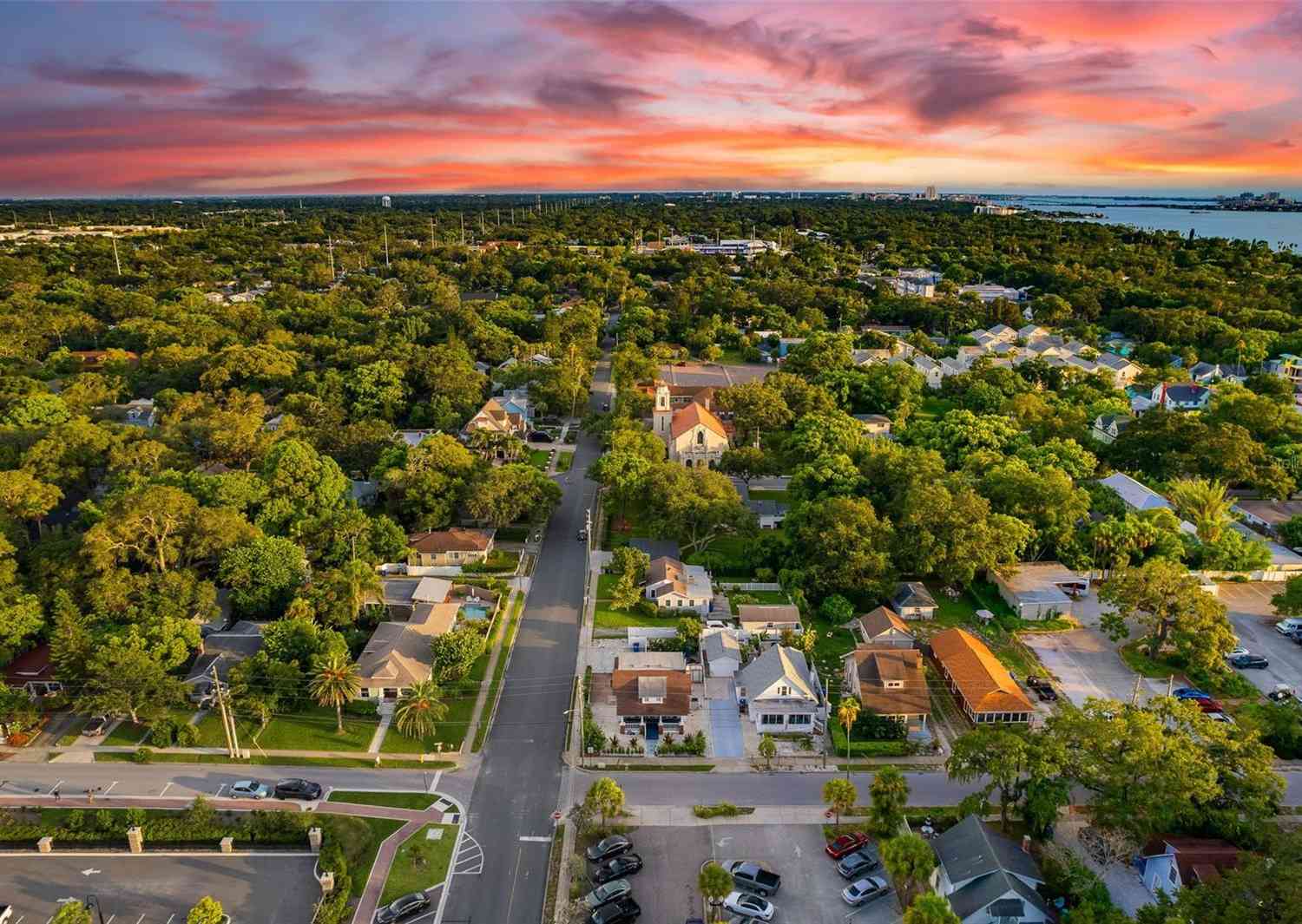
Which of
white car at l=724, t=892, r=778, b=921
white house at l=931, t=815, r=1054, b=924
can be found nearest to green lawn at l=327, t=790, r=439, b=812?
white car at l=724, t=892, r=778, b=921

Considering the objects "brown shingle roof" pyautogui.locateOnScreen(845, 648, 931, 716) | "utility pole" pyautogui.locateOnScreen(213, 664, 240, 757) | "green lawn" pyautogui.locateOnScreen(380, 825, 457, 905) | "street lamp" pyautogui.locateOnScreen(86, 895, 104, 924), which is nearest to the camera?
"street lamp" pyautogui.locateOnScreen(86, 895, 104, 924)

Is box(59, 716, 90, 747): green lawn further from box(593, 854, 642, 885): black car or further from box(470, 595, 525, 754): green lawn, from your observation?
box(593, 854, 642, 885): black car

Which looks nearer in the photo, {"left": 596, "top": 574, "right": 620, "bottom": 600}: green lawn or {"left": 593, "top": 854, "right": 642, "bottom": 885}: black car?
{"left": 593, "top": 854, "right": 642, "bottom": 885}: black car

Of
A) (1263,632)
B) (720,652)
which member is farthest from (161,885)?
(1263,632)

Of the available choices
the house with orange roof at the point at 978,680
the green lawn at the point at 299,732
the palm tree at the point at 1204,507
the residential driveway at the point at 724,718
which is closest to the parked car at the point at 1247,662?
the palm tree at the point at 1204,507

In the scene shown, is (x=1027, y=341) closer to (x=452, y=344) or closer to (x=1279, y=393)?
(x=1279, y=393)

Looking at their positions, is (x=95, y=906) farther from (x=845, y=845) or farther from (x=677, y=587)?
(x=677, y=587)
